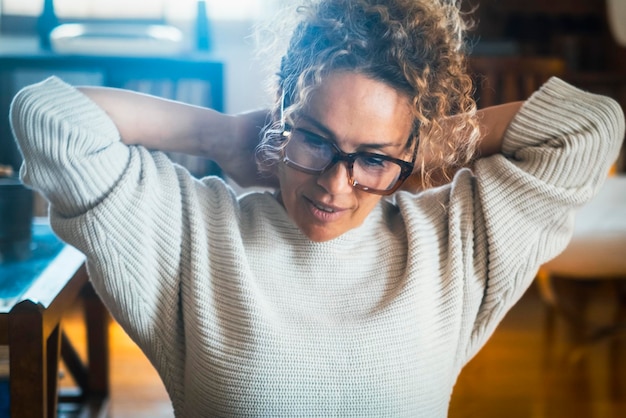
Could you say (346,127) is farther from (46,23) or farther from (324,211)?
(46,23)

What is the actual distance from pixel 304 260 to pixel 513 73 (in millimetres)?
1869

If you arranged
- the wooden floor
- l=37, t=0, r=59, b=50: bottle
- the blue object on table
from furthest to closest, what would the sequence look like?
l=37, t=0, r=59, b=50: bottle, the wooden floor, the blue object on table

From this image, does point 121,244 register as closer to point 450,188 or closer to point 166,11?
point 450,188

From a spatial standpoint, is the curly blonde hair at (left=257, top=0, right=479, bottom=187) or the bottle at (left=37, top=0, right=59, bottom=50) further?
the bottle at (left=37, top=0, right=59, bottom=50)

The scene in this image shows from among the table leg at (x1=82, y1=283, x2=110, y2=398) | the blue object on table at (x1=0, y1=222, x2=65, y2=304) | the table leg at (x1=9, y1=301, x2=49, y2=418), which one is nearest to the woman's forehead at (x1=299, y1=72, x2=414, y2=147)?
the table leg at (x1=9, y1=301, x2=49, y2=418)

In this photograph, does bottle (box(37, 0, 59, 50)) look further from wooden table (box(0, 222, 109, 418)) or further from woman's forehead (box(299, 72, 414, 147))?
woman's forehead (box(299, 72, 414, 147))

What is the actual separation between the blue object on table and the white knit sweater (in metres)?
0.26

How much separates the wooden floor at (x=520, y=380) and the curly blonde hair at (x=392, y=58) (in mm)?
1124

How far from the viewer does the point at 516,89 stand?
2744 mm

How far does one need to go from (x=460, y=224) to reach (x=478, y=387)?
3.74 feet

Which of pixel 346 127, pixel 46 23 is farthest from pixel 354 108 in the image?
pixel 46 23

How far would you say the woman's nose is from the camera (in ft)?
3.23

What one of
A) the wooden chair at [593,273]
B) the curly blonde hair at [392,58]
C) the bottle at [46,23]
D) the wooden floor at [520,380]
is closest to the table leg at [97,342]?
the wooden floor at [520,380]

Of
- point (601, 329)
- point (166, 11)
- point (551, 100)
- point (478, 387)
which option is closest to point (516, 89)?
point (601, 329)
